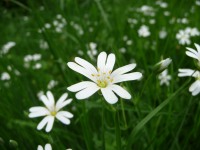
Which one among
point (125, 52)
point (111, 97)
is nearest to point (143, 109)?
point (111, 97)

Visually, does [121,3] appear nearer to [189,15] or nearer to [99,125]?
[189,15]

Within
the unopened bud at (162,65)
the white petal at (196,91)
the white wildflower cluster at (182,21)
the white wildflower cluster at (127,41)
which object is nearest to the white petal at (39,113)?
the unopened bud at (162,65)

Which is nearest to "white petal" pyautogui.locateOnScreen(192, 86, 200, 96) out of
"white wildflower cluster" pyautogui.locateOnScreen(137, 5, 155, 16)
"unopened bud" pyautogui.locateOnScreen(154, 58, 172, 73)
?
"unopened bud" pyautogui.locateOnScreen(154, 58, 172, 73)

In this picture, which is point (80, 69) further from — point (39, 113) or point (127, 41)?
point (127, 41)

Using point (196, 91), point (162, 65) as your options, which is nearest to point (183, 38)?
point (196, 91)

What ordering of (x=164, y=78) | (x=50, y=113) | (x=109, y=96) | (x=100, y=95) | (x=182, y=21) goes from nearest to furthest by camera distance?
(x=109, y=96) → (x=100, y=95) → (x=50, y=113) → (x=164, y=78) → (x=182, y=21)

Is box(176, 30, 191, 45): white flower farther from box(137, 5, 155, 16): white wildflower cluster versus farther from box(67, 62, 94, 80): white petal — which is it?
box(67, 62, 94, 80): white petal

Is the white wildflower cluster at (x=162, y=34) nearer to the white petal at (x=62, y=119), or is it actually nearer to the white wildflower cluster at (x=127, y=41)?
the white wildflower cluster at (x=127, y=41)

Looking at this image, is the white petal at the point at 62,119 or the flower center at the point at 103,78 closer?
the flower center at the point at 103,78
